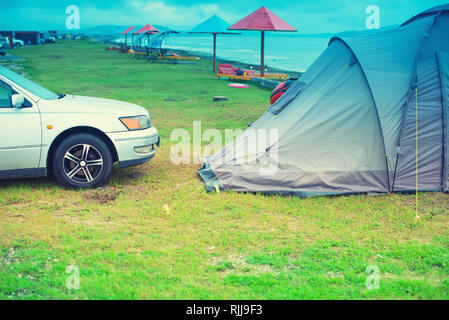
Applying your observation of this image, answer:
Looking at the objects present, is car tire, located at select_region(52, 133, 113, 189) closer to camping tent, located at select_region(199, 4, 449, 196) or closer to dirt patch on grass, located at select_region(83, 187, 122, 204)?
dirt patch on grass, located at select_region(83, 187, 122, 204)

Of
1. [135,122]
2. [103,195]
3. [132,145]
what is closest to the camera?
[103,195]

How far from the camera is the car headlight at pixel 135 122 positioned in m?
6.77

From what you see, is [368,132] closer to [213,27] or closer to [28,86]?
[28,86]

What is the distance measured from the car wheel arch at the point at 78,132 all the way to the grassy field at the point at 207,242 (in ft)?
1.63

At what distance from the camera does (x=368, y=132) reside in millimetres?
6613

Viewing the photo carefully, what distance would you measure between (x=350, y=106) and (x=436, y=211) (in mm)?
1866

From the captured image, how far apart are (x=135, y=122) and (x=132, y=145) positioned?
1.23ft

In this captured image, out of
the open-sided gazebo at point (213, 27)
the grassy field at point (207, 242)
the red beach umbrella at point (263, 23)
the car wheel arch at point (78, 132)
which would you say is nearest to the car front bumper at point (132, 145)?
the car wheel arch at point (78, 132)

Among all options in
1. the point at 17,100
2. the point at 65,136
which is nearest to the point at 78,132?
the point at 65,136

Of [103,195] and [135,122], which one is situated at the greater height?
[135,122]

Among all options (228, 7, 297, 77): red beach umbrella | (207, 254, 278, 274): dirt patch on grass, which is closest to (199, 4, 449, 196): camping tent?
(207, 254, 278, 274): dirt patch on grass

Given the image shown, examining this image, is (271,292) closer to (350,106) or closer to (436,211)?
(436,211)

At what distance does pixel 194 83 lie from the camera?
70.7 ft

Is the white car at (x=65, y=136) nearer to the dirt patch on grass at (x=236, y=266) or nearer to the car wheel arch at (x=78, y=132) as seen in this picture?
the car wheel arch at (x=78, y=132)
